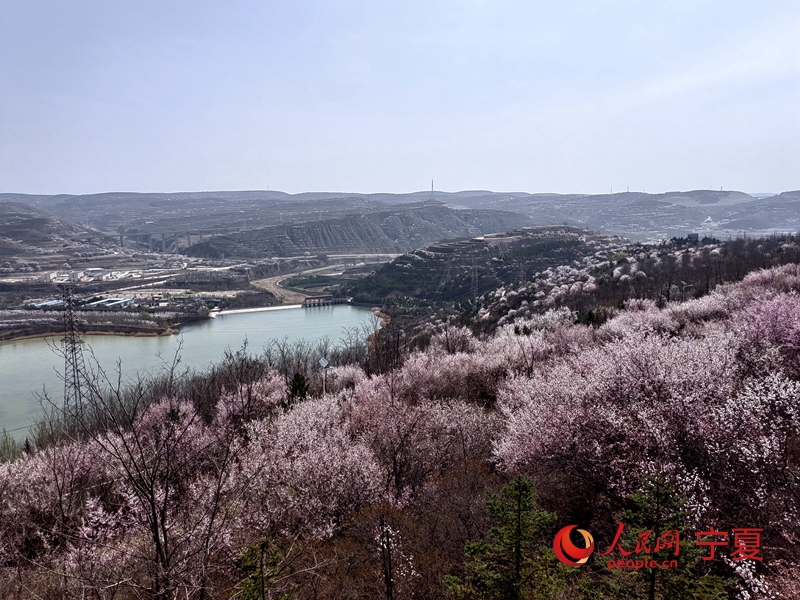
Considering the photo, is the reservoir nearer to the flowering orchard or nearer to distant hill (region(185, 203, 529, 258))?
the flowering orchard

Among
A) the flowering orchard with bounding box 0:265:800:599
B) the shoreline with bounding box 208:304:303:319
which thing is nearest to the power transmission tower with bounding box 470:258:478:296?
the shoreline with bounding box 208:304:303:319

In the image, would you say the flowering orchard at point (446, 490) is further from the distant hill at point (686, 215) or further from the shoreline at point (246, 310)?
the distant hill at point (686, 215)

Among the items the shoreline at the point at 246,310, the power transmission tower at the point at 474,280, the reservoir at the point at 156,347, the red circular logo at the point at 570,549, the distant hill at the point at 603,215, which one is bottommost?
the reservoir at the point at 156,347

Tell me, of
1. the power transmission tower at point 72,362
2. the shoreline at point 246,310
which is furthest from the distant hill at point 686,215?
the power transmission tower at point 72,362

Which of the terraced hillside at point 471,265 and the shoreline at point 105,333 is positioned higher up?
the terraced hillside at point 471,265

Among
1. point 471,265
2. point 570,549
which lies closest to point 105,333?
point 471,265

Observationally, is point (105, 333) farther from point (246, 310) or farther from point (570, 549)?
point (570, 549)
